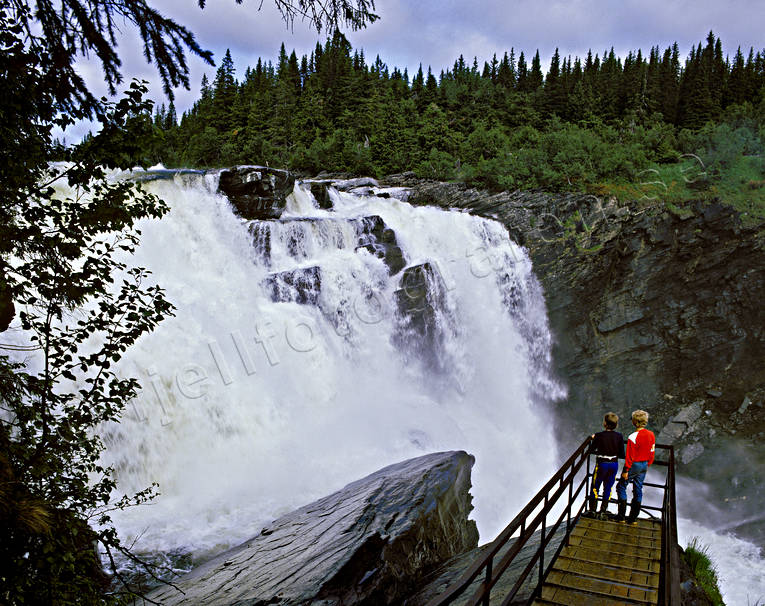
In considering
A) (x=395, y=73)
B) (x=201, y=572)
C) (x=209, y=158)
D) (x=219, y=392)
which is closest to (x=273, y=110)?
(x=209, y=158)

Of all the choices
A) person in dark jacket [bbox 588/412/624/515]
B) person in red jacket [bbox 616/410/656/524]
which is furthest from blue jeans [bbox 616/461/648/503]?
person in dark jacket [bbox 588/412/624/515]

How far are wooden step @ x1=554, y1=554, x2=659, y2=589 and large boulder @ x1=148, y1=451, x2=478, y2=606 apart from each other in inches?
66.2

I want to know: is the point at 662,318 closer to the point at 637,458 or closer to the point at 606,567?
the point at 637,458

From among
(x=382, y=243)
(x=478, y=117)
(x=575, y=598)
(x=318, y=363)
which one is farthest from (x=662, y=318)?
(x=478, y=117)

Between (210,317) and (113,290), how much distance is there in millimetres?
2448

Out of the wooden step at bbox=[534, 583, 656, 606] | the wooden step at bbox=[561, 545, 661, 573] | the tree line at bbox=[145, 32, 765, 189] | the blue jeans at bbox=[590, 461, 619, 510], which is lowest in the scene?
the wooden step at bbox=[561, 545, 661, 573]

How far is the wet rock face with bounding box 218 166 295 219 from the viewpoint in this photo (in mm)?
19203

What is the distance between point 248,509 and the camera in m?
9.84

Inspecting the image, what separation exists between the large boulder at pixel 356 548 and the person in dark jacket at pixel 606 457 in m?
1.84

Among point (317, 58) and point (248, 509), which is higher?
point (317, 58)

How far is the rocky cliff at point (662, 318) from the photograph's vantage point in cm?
1972

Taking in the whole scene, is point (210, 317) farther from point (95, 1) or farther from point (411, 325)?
point (95, 1)

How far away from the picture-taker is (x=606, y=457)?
618 centimetres

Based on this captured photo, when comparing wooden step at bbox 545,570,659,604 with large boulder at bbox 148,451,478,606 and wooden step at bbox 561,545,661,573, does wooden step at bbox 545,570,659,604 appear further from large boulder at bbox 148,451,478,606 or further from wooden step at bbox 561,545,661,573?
large boulder at bbox 148,451,478,606
